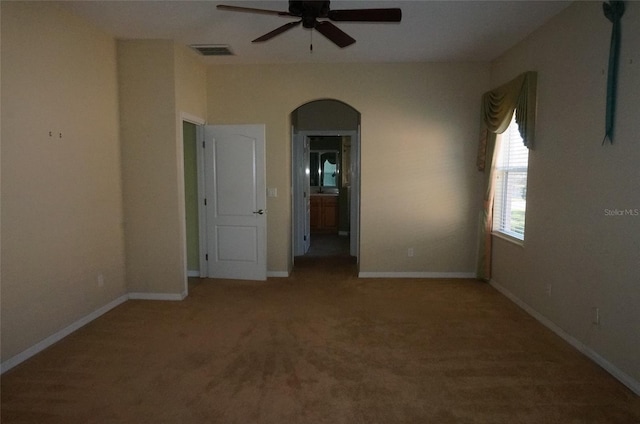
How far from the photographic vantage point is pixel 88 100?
3633 mm

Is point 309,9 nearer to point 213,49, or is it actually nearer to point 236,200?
point 213,49

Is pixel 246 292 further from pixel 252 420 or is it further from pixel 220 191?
pixel 252 420

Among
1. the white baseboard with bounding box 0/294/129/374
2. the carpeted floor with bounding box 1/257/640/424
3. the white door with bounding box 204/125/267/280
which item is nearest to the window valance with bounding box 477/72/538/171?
the carpeted floor with bounding box 1/257/640/424

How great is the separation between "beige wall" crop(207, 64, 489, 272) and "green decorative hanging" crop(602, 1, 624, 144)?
2229 mm

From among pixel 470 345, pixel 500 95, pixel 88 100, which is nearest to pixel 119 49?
pixel 88 100

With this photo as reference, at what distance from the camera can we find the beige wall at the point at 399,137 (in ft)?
16.3

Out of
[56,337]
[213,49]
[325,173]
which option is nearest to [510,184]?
[213,49]

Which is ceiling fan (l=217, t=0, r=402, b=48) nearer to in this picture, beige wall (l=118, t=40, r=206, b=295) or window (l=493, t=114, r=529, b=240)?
beige wall (l=118, t=40, r=206, b=295)

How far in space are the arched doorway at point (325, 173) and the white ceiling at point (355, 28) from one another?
1.25 meters

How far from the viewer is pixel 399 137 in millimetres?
5023

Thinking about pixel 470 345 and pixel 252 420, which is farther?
pixel 470 345

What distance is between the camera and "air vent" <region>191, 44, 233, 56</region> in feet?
13.9

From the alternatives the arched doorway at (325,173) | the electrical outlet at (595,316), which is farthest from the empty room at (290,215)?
the arched doorway at (325,173)

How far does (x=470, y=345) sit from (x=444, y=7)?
9.38 ft
